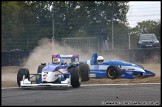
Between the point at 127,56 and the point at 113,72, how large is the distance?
7.55 m

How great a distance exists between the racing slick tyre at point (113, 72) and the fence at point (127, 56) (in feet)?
24.0

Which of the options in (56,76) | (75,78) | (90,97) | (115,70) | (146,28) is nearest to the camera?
(90,97)

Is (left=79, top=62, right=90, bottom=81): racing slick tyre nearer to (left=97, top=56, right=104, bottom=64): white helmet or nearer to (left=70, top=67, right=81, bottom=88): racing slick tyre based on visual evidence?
(left=97, top=56, right=104, bottom=64): white helmet

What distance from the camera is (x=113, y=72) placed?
19172 mm

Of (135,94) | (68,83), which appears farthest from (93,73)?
(135,94)

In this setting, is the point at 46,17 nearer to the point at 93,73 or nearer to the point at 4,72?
the point at 4,72

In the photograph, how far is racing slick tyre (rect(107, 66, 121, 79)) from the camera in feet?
62.4

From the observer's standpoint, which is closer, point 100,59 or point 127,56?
point 100,59

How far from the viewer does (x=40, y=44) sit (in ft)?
91.6

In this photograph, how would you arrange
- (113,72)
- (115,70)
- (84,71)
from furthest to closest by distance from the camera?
(113,72)
(115,70)
(84,71)

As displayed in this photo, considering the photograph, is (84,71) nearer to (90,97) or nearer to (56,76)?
(56,76)

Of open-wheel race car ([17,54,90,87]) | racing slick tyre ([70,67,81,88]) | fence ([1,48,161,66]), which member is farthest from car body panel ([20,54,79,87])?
fence ([1,48,161,66])

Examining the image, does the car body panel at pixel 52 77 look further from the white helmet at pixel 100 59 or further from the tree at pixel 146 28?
the tree at pixel 146 28

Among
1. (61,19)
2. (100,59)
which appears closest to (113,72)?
(100,59)
